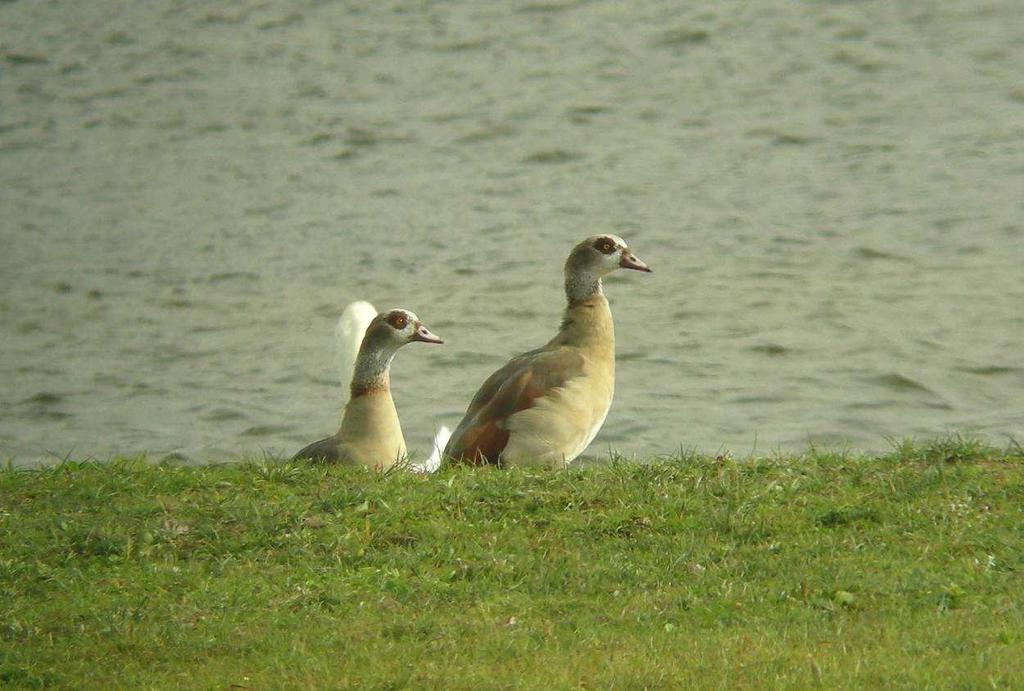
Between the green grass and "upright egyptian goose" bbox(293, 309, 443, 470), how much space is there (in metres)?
0.89

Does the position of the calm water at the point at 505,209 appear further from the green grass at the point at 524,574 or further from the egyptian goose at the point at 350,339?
the green grass at the point at 524,574

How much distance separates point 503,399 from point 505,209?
10.7m

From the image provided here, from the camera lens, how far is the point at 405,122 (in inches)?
958

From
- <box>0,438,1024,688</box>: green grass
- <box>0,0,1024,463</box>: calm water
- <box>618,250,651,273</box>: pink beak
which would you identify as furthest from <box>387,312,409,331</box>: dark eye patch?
<box>0,0,1024,463</box>: calm water

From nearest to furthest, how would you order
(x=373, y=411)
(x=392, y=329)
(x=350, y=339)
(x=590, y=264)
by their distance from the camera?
(x=373, y=411)
(x=392, y=329)
(x=590, y=264)
(x=350, y=339)

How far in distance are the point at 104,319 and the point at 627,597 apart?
12525 mm

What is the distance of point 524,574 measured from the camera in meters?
7.73

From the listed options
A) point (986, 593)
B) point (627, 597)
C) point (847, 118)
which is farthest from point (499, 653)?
point (847, 118)

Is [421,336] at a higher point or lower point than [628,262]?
lower

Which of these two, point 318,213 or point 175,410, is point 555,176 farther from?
point 175,410

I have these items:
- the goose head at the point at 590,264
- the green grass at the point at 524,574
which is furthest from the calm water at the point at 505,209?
the green grass at the point at 524,574

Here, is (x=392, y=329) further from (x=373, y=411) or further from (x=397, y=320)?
(x=373, y=411)

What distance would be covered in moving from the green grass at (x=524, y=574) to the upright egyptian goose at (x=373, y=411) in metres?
0.89

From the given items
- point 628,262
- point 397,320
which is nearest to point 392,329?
point 397,320
